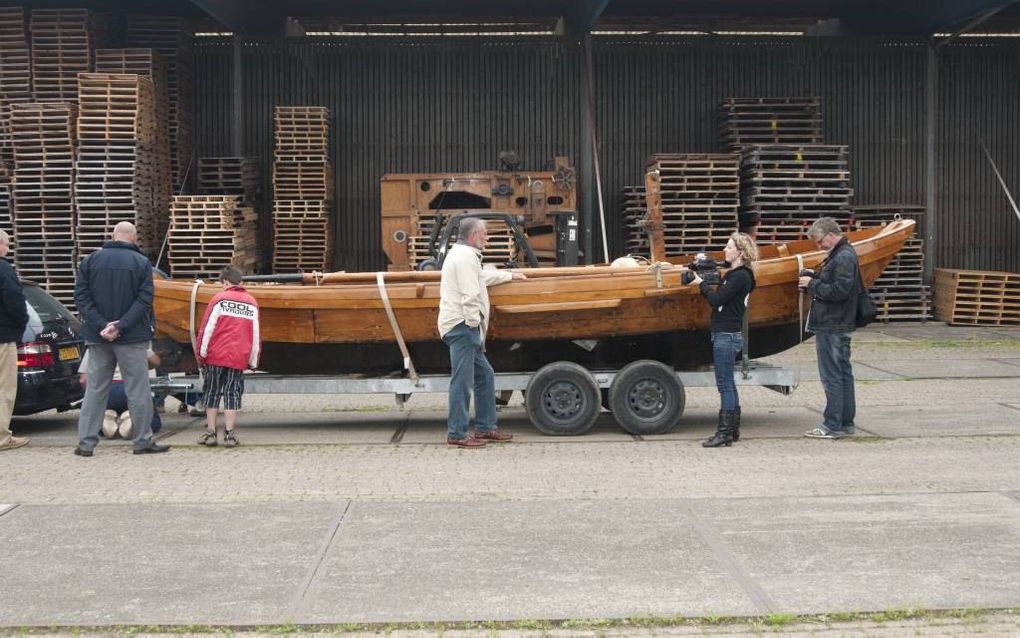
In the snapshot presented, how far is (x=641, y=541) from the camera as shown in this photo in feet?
21.8

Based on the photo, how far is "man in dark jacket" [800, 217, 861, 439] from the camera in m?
9.93

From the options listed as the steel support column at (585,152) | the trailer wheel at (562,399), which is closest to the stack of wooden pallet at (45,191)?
the steel support column at (585,152)

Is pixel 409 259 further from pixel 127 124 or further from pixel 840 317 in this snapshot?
pixel 840 317

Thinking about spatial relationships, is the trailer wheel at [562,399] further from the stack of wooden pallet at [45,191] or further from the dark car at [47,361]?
the stack of wooden pallet at [45,191]

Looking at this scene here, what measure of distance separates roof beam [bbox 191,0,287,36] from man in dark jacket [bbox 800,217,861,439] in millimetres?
14980

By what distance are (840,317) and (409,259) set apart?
1223cm

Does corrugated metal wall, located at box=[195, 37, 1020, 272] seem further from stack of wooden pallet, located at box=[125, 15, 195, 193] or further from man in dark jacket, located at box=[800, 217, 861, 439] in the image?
man in dark jacket, located at box=[800, 217, 861, 439]

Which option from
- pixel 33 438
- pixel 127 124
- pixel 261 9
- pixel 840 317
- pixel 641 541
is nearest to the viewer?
pixel 641 541

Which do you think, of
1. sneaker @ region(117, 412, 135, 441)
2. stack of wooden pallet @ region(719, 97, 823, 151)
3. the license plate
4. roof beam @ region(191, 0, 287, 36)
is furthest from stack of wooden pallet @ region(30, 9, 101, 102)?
stack of wooden pallet @ region(719, 97, 823, 151)

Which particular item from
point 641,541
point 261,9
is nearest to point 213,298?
point 641,541

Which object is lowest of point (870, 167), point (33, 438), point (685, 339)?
point (33, 438)

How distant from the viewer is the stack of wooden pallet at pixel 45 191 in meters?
20.1

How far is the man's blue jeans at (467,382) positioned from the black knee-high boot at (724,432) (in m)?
1.91

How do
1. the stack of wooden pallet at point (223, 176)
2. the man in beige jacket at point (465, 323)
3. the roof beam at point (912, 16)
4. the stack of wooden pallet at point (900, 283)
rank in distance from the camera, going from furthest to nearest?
the stack of wooden pallet at point (900, 283) → the roof beam at point (912, 16) → the stack of wooden pallet at point (223, 176) → the man in beige jacket at point (465, 323)
